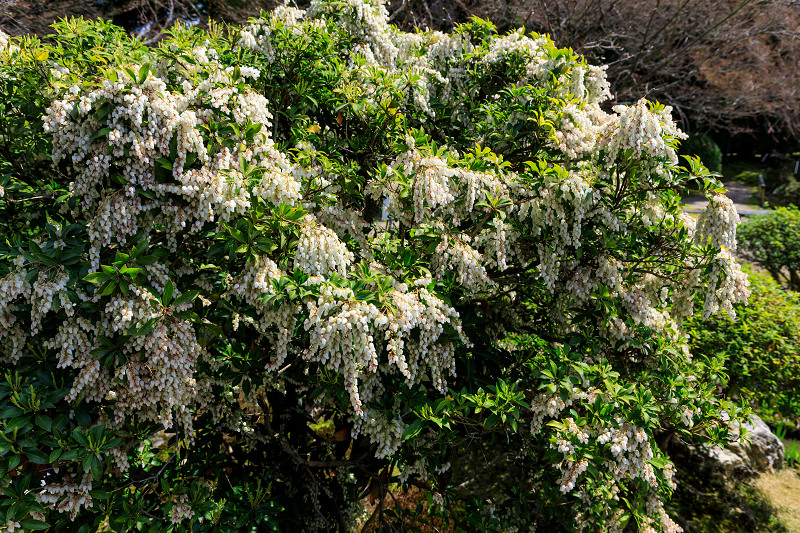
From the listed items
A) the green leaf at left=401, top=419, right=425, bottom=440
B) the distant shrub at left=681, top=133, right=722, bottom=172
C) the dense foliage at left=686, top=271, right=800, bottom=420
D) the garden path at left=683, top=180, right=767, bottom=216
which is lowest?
the garden path at left=683, top=180, right=767, bottom=216

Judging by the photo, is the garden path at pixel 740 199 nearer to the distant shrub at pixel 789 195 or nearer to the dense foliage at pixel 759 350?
the distant shrub at pixel 789 195

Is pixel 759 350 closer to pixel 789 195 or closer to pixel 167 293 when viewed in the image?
pixel 167 293

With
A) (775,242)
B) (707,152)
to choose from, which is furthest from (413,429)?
(707,152)

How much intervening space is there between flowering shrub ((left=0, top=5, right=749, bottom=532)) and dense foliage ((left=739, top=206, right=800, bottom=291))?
603 cm

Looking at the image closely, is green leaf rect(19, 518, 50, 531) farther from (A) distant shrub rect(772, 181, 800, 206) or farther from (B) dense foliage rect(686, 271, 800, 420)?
(A) distant shrub rect(772, 181, 800, 206)

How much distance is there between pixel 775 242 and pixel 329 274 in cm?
910

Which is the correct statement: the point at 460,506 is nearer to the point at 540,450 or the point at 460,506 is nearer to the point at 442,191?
the point at 540,450

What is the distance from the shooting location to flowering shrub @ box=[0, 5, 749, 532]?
2793 mm

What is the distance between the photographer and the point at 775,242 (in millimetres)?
9180

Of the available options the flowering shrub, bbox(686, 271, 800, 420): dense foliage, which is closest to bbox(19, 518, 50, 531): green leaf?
the flowering shrub

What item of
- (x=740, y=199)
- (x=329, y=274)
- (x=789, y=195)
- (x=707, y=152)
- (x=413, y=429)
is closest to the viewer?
(x=329, y=274)

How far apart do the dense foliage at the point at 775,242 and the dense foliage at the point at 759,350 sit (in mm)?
3436

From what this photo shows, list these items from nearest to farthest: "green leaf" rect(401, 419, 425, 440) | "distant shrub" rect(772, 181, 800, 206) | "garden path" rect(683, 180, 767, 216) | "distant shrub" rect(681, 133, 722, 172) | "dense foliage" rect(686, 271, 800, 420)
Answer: "green leaf" rect(401, 419, 425, 440) → "dense foliage" rect(686, 271, 800, 420) → "distant shrub" rect(772, 181, 800, 206) → "garden path" rect(683, 180, 767, 216) → "distant shrub" rect(681, 133, 722, 172)

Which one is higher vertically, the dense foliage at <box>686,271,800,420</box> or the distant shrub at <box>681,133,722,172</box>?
the distant shrub at <box>681,133,722,172</box>
